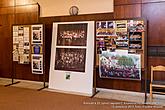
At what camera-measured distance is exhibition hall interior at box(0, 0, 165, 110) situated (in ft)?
15.1

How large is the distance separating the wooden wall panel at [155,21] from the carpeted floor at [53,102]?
1587 millimetres

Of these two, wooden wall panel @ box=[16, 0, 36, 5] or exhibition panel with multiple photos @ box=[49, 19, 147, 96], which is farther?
wooden wall panel @ box=[16, 0, 36, 5]

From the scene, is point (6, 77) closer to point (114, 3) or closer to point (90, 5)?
point (90, 5)

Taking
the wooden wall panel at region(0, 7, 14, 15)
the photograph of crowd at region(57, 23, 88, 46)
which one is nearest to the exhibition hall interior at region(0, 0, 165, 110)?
the photograph of crowd at region(57, 23, 88, 46)

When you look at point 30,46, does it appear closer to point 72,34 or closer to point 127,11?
point 72,34

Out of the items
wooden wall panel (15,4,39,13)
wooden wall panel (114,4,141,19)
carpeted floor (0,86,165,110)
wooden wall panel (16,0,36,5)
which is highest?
wooden wall panel (16,0,36,5)

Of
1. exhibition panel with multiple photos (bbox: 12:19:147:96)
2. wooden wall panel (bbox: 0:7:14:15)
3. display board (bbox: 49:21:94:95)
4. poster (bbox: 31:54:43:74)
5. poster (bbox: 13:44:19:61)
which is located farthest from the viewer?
wooden wall panel (bbox: 0:7:14:15)

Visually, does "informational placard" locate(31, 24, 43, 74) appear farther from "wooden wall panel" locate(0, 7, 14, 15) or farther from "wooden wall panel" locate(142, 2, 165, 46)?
"wooden wall panel" locate(142, 2, 165, 46)

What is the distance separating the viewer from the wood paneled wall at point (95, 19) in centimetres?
485

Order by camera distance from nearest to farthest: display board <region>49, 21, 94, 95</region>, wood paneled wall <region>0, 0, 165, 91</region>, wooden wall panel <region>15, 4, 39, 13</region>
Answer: wood paneled wall <region>0, 0, 165, 91</region>
display board <region>49, 21, 94, 95</region>
wooden wall panel <region>15, 4, 39, 13</region>

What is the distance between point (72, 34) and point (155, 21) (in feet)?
6.93

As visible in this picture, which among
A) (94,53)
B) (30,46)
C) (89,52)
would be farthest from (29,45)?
(94,53)

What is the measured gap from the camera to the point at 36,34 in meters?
5.88

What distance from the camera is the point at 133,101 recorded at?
15.1 ft
